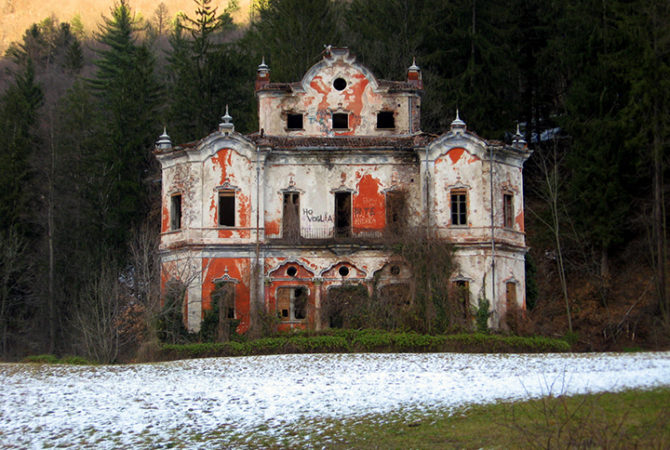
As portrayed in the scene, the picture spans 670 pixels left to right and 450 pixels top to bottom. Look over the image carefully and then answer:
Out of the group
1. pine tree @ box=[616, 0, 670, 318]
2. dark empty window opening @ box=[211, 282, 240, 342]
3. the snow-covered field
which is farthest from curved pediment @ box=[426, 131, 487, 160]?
the snow-covered field

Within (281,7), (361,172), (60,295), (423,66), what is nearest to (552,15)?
(423,66)

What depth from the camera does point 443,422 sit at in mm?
16469

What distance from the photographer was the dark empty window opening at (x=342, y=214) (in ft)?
115

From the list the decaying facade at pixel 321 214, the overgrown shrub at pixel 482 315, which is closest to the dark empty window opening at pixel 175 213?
the decaying facade at pixel 321 214

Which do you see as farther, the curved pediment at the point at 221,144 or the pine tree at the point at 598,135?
the pine tree at the point at 598,135

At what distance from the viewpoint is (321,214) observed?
35031 mm

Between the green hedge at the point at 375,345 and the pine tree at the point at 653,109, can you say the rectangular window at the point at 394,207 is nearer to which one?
the green hedge at the point at 375,345

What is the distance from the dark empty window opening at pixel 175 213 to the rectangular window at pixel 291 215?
440cm

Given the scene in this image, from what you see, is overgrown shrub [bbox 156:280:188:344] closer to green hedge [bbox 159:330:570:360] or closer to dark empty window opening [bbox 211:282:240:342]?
dark empty window opening [bbox 211:282:240:342]

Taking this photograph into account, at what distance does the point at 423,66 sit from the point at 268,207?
56.4 ft

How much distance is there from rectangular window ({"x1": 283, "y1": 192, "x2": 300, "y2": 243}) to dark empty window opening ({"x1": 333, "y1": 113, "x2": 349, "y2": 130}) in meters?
3.79

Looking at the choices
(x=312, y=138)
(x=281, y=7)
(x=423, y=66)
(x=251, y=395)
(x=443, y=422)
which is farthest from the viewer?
(x=281, y=7)

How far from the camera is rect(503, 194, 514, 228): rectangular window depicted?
115ft

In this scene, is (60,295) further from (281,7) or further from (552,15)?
(552,15)
